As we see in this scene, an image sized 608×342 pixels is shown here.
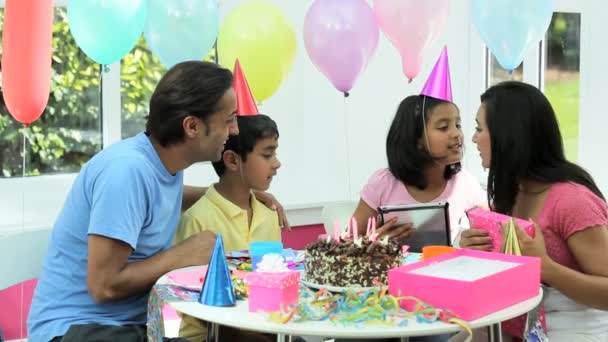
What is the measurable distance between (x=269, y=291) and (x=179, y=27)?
1.36 meters

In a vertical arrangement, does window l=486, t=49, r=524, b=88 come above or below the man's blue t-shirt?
above

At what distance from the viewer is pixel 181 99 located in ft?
6.25

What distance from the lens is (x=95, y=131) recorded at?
128 inches

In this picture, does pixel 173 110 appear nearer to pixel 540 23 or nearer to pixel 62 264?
pixel 62 264

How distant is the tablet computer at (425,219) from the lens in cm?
220

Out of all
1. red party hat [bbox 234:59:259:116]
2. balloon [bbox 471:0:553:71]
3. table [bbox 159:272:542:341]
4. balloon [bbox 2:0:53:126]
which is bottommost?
table [bbox 159:272:542:341]

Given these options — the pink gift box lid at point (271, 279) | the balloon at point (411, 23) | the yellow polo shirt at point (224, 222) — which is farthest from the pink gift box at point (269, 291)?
the balloon at point (411, 23)

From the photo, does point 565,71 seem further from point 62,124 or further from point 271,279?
point 271,279

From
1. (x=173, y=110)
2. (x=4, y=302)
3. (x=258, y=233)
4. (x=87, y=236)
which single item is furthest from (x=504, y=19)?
(x=4, y=302)

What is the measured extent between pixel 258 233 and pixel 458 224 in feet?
2.40

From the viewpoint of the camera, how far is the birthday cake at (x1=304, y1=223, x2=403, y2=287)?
1.67 meters

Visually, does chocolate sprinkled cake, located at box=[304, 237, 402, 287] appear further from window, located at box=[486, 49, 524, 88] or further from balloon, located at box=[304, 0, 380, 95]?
window, located at box=[486, 49, 524, 88]

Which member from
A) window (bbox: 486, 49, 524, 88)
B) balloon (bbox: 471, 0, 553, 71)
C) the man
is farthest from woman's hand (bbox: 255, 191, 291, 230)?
window (bbox: 486, 49, 524, 88)

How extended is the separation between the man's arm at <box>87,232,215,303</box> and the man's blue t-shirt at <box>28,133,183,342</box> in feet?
0.10
